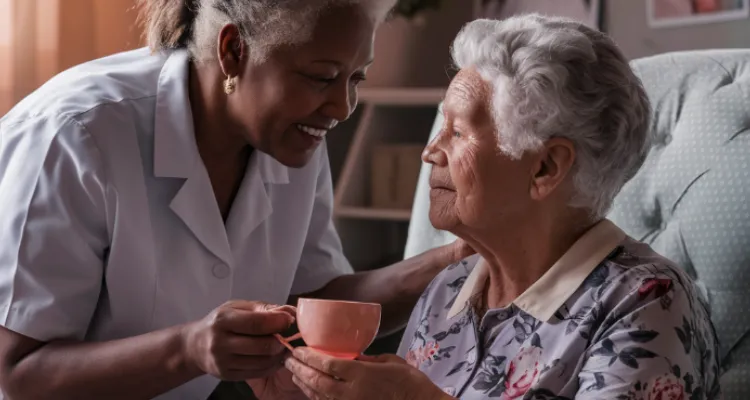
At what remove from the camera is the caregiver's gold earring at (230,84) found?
5.48 feet

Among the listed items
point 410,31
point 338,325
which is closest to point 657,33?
point 410,31

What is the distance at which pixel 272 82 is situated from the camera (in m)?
1.62

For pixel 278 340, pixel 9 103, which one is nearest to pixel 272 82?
pixel 278 340

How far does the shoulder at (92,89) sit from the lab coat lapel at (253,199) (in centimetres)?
26

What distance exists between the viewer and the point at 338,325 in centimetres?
128

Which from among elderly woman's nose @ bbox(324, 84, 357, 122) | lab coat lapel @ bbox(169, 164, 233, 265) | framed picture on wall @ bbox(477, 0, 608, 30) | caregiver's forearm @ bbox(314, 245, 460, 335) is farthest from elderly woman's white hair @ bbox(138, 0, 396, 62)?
framed picture on wall @ bbox(477, 0, 608, 30)

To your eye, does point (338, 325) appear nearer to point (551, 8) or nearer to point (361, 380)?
point (361, 380)

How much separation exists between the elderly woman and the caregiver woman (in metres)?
0.23

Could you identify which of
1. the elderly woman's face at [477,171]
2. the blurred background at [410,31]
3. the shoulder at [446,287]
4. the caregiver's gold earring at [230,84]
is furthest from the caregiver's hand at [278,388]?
the blurred background at [410,31]

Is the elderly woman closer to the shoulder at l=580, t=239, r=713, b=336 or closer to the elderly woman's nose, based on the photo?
the shoulder at l=580, t=239, r=713, b=336

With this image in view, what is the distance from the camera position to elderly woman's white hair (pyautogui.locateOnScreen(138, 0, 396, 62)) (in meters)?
1.59

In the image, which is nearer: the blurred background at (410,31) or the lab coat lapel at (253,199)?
the lab coat lapel at (253,199)

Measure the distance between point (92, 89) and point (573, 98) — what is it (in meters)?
0.86

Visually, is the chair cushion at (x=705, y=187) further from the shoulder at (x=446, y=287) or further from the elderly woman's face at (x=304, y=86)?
the elderly woman's face at (x=304, y=86)
